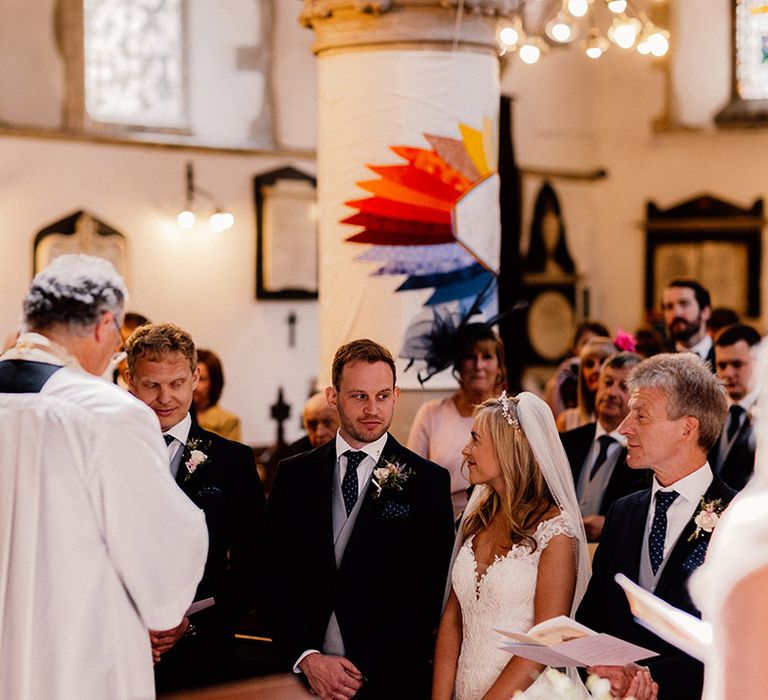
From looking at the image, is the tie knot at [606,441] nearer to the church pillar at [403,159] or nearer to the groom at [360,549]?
the church pillar at [403,159]

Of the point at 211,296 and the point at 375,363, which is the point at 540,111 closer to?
the point at 211,296

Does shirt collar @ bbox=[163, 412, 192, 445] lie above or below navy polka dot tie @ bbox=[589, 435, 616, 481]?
above

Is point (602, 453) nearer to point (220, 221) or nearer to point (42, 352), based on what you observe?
point (42, 352)

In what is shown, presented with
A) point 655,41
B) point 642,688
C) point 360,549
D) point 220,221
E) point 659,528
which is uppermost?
point 655,41

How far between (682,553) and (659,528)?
4.5 inches

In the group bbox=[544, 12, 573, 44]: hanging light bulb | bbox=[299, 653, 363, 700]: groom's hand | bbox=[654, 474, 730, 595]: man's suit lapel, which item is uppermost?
bbox=[544, 12, 573, 44]: hanging light bulb

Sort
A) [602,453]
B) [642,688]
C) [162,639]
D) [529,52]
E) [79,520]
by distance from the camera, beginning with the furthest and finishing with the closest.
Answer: [529,52] → [602,453] → [162,639] → [642,688] → [79,520]

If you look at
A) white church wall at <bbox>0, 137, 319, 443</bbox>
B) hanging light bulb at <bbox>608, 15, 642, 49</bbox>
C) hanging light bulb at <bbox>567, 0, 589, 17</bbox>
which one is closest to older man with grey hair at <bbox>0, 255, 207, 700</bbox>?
hanging light bulb at <bbox>567, 0, 589, 17</bbox>

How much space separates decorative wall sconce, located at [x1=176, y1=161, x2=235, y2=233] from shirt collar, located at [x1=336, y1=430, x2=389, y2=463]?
818cm

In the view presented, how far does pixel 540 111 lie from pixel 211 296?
488cm

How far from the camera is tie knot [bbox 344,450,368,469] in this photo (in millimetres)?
4328

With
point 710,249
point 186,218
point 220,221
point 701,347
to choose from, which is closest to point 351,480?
point 701,347

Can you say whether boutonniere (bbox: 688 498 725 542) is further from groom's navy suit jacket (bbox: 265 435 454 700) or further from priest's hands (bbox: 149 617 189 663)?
priest's hands (bbox: 149 617 189 663)

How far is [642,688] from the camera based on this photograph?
3521 mm
